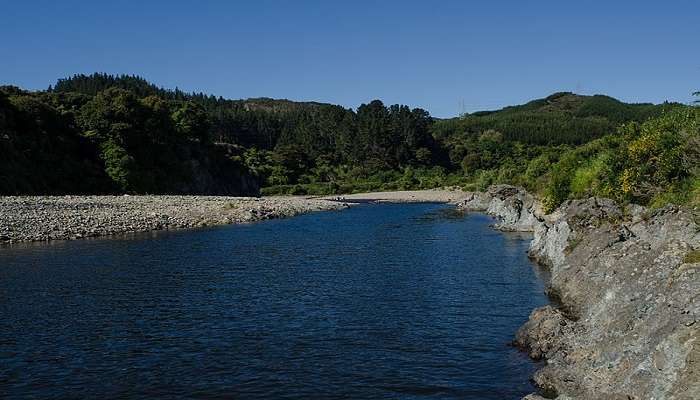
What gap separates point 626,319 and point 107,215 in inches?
2168

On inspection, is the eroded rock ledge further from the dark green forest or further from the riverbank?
the riverbank

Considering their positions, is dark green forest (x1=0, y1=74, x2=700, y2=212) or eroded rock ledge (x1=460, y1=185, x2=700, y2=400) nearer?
eroded rock ledge (x1=460, y1=185, x2=700, y2=400)

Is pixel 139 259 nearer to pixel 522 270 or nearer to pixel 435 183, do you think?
pixel 522 270

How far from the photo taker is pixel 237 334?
2356cm

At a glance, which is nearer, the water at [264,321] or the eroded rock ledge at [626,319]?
the eroded rock ledge at [626,319]

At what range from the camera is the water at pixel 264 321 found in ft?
60.7

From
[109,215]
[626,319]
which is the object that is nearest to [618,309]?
[626,319]

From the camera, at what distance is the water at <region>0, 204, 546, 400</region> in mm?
18500

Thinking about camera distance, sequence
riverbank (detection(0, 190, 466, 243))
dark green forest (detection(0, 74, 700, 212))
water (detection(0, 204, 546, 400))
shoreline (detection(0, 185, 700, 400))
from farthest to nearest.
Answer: riverbank (detection(0, 190, 466, 243)) → dark green forest (detection(0, 74, 700, 212)) → water (detection(0, 204, 546, 400)) → shoreline (detection(0, 185, 700, 400))

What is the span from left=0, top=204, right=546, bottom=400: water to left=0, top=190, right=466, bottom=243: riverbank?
21.4ft

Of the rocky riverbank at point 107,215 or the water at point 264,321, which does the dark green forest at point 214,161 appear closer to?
the water at point 264,321

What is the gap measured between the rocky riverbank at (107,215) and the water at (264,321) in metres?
6.89

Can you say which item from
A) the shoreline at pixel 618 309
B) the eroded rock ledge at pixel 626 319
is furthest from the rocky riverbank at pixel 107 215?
the eroded rock ledge at pixel 626 319

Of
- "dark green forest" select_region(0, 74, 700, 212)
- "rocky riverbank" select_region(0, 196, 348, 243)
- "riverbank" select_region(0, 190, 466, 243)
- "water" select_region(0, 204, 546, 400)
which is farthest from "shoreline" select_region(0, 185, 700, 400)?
"riverbank" select_region(0, 190, 466, 243)
